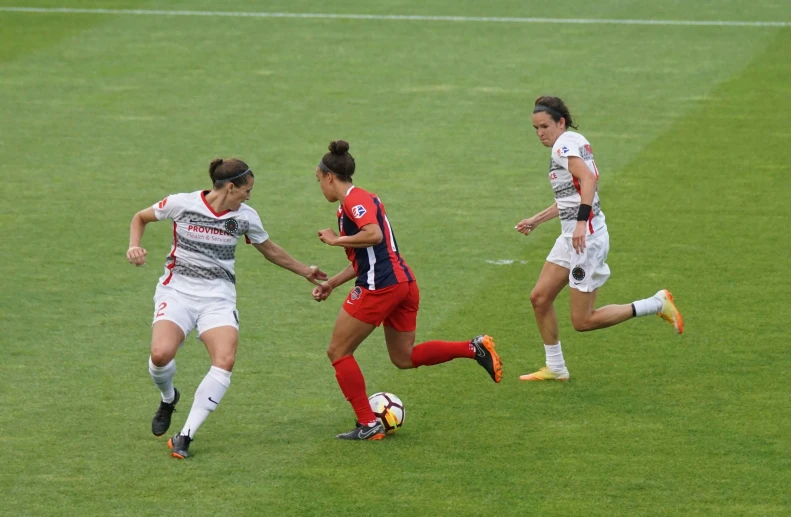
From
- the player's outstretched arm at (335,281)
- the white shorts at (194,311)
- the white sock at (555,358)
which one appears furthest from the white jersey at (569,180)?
the white shorts at (194,311)

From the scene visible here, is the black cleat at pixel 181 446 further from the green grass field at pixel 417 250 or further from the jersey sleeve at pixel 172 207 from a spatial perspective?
the jersey sleeve at pixel 172 207

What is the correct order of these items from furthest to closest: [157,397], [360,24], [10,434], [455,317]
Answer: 1. [360,24]
2. [455,317]
3. [157,397]
4. [10,434]

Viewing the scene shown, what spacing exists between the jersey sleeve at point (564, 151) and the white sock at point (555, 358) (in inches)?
54.7

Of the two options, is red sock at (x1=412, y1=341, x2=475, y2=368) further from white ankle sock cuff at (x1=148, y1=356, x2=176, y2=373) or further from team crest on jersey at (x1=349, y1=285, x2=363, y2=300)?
white ankle sock cuff at (x1=148, y1=356, x2=176, y2=373)

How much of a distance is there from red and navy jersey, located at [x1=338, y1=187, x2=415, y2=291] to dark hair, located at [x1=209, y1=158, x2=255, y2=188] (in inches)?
25.7

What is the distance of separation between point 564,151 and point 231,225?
7.84 feet

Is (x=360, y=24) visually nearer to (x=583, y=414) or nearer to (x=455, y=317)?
(x=455, y=317)

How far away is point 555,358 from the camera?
924cm

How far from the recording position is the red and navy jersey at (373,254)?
7.95 meters

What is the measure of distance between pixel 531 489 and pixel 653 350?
9.67 feet

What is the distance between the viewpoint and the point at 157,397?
880 cm

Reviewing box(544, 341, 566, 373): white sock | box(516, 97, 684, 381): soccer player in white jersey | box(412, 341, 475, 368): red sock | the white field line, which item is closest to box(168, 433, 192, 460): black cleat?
box(412, 341, 475, 368): red sock

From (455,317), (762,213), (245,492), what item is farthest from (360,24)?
(245,492)

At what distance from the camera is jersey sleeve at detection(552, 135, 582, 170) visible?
8.69 meters
